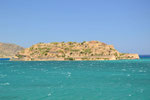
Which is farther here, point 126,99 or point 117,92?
point 117,92

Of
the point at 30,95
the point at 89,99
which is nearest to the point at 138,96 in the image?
the point at 89,99

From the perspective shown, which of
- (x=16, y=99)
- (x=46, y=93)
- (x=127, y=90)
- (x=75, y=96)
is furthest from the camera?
(x=127, y=90)

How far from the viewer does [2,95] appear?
38.4m

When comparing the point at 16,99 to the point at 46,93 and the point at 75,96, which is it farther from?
the point at 75,96

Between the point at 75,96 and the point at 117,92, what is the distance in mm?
8664

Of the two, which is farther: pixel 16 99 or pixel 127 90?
pixel 127 90

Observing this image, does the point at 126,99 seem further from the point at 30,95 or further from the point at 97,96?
the point at 30,95

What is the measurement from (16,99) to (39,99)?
3.73 meters

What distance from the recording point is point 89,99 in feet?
115

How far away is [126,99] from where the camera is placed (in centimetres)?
3562

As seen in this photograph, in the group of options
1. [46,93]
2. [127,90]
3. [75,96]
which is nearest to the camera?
→ [75,96]

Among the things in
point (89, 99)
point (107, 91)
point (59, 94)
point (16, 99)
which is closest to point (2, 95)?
point (16, 99)

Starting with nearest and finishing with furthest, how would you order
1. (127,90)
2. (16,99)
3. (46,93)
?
(16,99)
(46,93)
(127,90)

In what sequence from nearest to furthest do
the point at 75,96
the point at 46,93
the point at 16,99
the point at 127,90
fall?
the point at 16,99 → the point at 75,96 → the point at 46,93 → the point at 127,90
